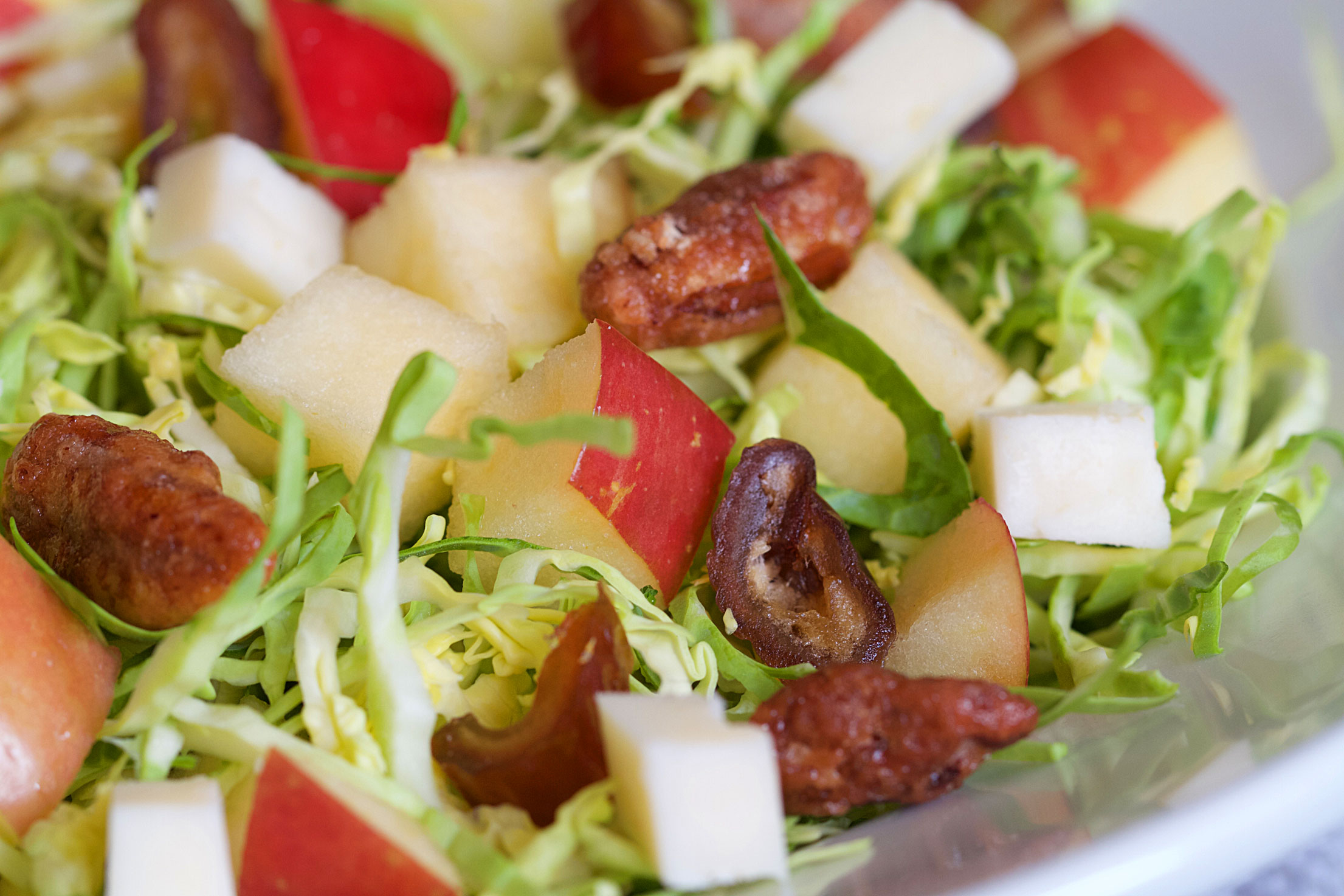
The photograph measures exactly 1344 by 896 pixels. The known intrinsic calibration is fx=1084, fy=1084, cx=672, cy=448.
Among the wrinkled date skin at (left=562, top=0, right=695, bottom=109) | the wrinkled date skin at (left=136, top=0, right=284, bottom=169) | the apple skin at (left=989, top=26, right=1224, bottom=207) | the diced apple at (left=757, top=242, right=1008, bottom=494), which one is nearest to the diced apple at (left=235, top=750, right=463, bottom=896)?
the diced apple at (left=757, top=242, right=1008, bottom=494)

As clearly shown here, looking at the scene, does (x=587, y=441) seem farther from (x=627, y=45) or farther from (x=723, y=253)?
(x=627, y=45)

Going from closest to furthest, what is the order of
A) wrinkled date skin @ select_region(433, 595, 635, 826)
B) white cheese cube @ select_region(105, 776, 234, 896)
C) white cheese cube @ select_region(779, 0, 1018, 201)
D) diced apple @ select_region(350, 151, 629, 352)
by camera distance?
1. white cheese cube @ select_region(105, 776, 234, 896)
2. wrinkled date skin @ select_region(433, 595, 635, 826)
3. diced apple @ select_region(350, 151, 629, 352)
4. white cheese cube @ select_region(779, 0, 1018, 201)

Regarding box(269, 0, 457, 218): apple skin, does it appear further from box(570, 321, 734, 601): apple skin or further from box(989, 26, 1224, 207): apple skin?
box(989, 26, 1224, 207): apple skin

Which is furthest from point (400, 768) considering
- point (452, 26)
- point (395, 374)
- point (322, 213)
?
point (452, 26)

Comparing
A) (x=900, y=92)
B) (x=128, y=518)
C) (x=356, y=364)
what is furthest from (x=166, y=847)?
(x=900, y=92)

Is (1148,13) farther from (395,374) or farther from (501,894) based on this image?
(501,894)

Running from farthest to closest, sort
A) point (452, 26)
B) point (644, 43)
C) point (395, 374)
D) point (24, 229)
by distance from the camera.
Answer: point (452, 26) < point (644, 43) < point (24, 229) < point (395, 374)

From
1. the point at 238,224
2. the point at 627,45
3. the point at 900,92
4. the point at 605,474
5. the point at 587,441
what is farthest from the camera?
the point at 627,45
